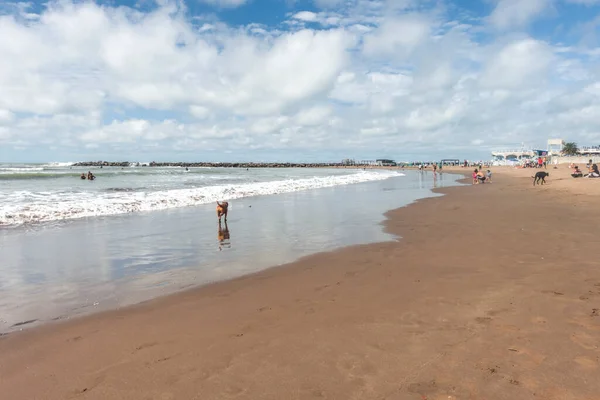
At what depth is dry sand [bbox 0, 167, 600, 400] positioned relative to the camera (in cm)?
359

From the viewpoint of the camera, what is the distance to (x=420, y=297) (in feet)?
19.7

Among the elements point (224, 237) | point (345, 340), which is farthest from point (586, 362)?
point (224, 237)

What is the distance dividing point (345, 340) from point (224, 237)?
8.13 meters

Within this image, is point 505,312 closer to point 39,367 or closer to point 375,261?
point 375,261

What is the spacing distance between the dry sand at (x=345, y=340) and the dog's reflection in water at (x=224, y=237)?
329cm

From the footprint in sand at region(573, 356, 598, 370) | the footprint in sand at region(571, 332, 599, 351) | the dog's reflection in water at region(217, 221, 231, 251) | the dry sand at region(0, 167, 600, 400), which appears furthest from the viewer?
the dog's reflection in water at region(217, 221, 231, 251)

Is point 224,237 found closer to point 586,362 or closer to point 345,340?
point 345,340

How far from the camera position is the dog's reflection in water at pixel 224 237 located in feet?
35.6

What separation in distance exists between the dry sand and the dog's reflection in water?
129 inches

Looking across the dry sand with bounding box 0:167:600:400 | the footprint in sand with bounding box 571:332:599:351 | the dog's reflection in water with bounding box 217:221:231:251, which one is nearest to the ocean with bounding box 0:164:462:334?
the dog's reflection in water with bounding box 217:221:231:251

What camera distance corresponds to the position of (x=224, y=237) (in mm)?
12047

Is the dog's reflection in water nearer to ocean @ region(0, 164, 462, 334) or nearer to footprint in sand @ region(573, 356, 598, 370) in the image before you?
ocean @ region(0, 164, 462, 334)

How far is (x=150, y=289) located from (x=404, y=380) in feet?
16.7

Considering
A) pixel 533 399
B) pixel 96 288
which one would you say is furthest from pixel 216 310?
pixel 533 399
